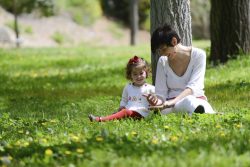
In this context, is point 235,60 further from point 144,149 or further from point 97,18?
point 97,18

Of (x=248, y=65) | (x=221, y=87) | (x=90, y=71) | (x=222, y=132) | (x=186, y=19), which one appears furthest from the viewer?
(x=90, y=71)

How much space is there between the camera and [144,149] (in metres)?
5.01

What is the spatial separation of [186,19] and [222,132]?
12.7 ft

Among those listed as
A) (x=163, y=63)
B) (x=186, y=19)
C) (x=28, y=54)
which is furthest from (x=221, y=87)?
(x=28, y=54)

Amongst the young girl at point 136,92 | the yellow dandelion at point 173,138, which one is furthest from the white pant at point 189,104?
the yellow dandelion at point 173,138

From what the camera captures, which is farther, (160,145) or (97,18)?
(97,18)

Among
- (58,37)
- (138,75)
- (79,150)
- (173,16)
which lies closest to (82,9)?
(58,37)

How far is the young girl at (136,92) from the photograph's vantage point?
8.14 metres

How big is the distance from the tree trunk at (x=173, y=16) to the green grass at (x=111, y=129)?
47.7 inches

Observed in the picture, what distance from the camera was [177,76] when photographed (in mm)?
8141

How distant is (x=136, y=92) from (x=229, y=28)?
21.0 feet

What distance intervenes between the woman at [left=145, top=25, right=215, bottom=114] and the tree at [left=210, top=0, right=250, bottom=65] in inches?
246

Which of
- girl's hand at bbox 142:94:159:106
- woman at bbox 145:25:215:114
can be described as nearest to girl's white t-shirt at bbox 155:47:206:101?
woman at bbox 145:25:215:114

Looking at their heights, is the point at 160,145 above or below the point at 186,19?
below
